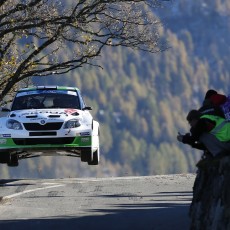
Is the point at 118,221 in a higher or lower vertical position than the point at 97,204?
higher

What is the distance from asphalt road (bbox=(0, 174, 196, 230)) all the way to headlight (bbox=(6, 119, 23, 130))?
127 centimetres

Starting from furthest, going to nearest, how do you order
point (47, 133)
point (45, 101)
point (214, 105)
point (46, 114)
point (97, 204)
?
point (45, 101) → point (46, 114) → point (47, 133) → point (97, 204) → point (214, 105)

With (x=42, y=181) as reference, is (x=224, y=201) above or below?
above

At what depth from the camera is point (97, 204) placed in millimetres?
15172

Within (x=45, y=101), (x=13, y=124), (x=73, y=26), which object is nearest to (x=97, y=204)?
(x=13, y=124)

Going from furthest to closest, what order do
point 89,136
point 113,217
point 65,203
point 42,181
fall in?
1. point 42,181
2. point 89,136
3. point 65,203
4. point 113,217

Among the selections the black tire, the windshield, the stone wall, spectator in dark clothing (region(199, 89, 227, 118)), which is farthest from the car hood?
the stone wall

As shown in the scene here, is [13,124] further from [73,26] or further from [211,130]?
[211,130]

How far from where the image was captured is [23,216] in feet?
44.4

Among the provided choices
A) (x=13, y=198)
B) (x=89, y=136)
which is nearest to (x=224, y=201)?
(x=13, y=198)

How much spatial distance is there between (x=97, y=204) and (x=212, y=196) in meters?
6.15

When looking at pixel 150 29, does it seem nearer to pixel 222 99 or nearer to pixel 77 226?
pixel 77 226

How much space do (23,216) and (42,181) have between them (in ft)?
25.8

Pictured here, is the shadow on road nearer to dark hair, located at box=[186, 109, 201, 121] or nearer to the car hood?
dark hair, located at box=[186, 109, 201, 121]
